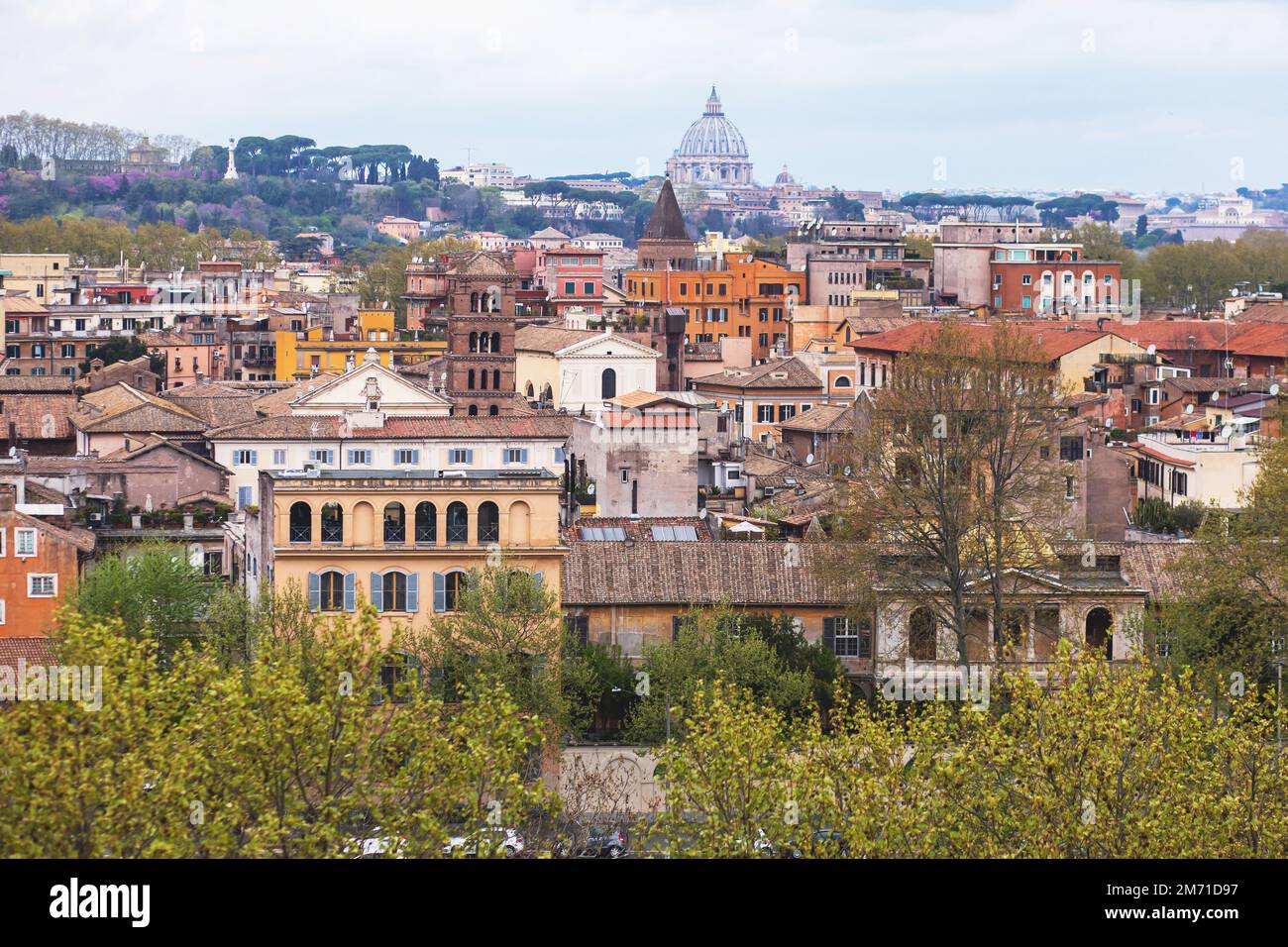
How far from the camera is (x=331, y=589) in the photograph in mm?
22266

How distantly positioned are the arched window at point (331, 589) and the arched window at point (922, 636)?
18.0 feet

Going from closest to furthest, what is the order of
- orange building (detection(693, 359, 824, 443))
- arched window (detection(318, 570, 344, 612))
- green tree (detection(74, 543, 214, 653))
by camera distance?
green tree (detection(74, 543, 214, 653)), arched window (detection(318, 570, 344, 612)), orange building (detection(693, 359, 824, 443))

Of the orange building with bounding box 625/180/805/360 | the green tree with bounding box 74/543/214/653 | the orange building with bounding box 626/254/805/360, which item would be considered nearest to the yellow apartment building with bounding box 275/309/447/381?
the orange building with bounding box 625/180/805/360

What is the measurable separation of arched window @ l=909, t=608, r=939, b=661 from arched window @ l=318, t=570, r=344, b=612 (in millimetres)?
5500

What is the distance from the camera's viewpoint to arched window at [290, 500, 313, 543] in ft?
73.2

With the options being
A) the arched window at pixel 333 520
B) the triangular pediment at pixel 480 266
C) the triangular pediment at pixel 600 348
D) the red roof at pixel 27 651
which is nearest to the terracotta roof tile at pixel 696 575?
the arched window at pixel 333 520

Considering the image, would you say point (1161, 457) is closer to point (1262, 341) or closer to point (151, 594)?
point (151, 594)

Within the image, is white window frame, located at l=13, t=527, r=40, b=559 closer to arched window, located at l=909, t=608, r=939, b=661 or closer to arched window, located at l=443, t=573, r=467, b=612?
arched window, located at l=443, t=573, r=467, b=612

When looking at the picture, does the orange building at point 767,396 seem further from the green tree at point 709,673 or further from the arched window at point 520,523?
the green tree at point 709,673

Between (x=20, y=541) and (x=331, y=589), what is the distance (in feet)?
13.8

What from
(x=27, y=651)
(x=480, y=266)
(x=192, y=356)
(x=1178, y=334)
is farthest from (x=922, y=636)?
(x=192, y=356)

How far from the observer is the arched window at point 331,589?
2223 cm

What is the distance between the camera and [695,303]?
6875 cm
